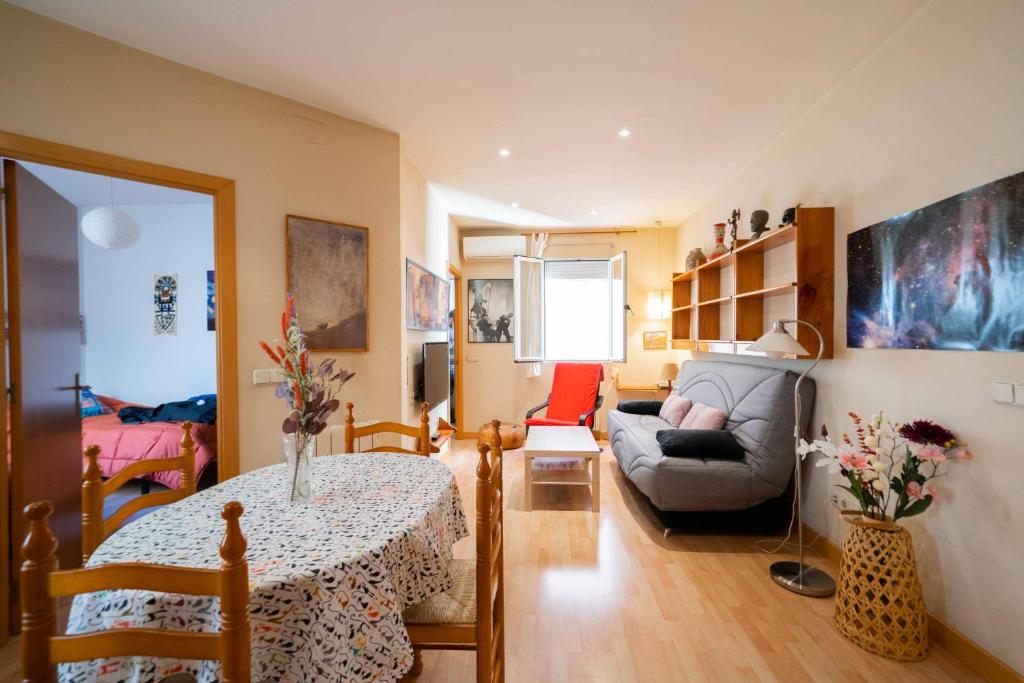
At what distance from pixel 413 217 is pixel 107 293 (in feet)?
13.0

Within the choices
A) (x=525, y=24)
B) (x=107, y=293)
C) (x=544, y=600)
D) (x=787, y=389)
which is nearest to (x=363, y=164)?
(x=525, y=24)

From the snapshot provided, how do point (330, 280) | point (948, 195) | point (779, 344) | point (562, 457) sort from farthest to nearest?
point (562, 457) < point (330, 280) < point (779, 344) < point (948, 195)

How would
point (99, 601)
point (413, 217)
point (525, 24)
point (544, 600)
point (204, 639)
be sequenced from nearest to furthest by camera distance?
point (204, 639), point (99, 601), point (525, 24), point (544, 600), point (413, 217)

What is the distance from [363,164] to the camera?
3029mm

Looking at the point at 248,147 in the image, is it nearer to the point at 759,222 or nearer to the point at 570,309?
the point at 759,222

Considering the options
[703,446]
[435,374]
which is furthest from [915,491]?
[435,374]

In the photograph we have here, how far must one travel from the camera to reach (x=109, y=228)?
3.57 metres

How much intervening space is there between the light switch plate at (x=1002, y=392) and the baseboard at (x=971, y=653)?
995 millimetres

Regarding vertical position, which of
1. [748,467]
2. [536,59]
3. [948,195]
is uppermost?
[536,59]

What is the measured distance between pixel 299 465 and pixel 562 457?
2.31 m

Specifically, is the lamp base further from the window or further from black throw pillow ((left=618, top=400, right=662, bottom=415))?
the window

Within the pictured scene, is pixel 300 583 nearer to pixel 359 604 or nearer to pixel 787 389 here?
pixel 359 604

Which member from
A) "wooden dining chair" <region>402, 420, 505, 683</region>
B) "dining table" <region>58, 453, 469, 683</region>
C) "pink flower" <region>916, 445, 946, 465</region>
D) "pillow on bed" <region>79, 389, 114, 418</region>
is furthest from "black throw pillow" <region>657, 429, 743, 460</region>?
"pillow on bed" <region>79, 389, 114, 418</region>

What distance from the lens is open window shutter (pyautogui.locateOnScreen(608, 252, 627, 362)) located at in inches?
211
